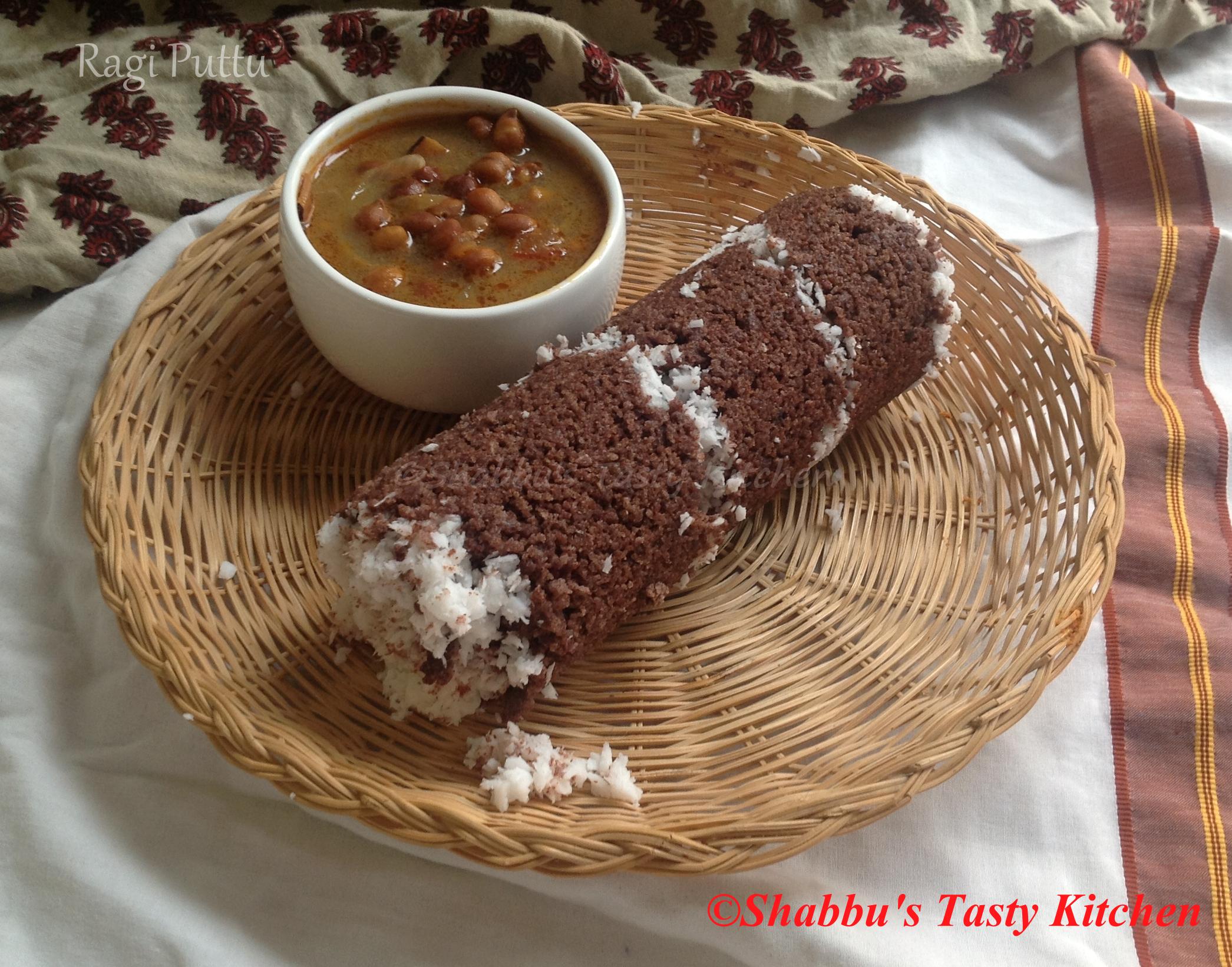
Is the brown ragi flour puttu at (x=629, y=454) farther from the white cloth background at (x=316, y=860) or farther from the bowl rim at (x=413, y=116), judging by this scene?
the white cloth background at (x=316, y=860)

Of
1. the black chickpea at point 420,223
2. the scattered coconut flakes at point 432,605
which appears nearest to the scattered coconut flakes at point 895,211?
the black chickpea at point 420,223

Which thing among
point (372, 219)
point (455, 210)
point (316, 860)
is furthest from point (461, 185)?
point (316, 860)

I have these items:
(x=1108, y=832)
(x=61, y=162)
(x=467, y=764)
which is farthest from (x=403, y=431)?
(x=1108, y=832)

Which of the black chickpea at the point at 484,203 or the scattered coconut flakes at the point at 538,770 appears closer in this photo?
the scattered coconut flakes at the point at 538,770

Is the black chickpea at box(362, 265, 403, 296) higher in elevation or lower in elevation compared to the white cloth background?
higher

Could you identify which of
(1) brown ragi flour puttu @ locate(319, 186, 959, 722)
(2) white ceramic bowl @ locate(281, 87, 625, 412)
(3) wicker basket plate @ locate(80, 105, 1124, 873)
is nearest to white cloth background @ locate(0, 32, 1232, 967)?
(3) wicker basket plate @ locate(80, 105, 1124, 873)

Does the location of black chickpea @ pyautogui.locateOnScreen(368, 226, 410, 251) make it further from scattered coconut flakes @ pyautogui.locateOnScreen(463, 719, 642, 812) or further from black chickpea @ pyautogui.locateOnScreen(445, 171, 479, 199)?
scattered coconut flakes @ pyautogui.locateOnScreen(463, 719, 642, 812)

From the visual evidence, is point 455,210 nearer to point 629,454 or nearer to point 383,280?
point 383,280
